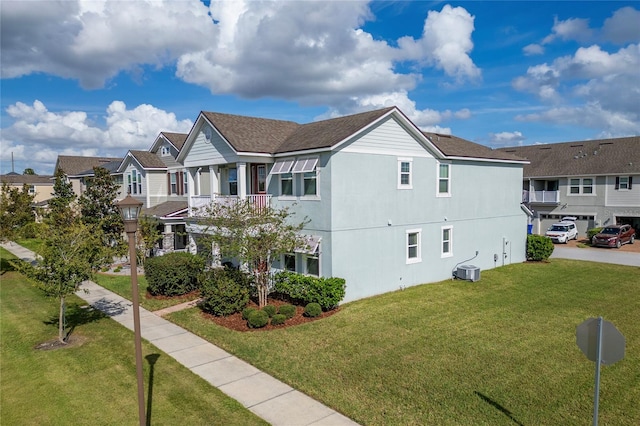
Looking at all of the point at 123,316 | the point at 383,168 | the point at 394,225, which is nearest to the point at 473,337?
the point at 394,225

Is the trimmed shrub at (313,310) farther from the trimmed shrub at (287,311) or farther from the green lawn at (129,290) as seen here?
the green lawn at (129,290)

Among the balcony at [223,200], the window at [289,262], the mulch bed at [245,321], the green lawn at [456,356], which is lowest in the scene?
the mulch bed at [245,321]

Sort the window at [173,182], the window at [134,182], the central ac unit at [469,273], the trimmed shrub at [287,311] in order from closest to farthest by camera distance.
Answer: the trimmed shrub at [287,311], the central ac unit at [469,273], the window at [173,182], the window at [134,182]

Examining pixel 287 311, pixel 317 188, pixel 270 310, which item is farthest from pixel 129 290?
pixel 317 188

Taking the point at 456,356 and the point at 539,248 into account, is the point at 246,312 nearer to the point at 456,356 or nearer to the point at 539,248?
the point at 456,356

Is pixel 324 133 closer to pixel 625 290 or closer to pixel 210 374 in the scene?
pixel 210 374

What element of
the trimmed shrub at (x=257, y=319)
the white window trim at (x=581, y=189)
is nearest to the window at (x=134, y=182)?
the trimmed shrub at (x=257, y=319)
